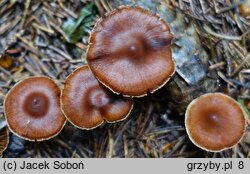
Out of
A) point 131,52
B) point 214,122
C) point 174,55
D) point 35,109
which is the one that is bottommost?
point 214,122

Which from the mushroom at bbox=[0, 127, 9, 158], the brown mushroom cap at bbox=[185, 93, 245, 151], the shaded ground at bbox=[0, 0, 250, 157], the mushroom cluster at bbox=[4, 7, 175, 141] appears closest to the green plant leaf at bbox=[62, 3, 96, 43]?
the shaded ground at bbox=[0, 0, 250, 157]

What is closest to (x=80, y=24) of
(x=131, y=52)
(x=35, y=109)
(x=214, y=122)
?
(x=131, y=52)

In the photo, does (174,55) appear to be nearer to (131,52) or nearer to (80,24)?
(131,52)

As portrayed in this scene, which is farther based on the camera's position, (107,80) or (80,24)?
(80,24)

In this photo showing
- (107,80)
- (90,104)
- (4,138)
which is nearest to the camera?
(107,80)

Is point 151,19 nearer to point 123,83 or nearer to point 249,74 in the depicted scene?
point 123,83

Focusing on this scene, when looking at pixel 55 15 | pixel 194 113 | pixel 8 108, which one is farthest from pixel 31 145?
pixel 194 113

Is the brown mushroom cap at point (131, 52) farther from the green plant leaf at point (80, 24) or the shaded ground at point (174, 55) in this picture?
the green plant leaf at point (80, 24)
